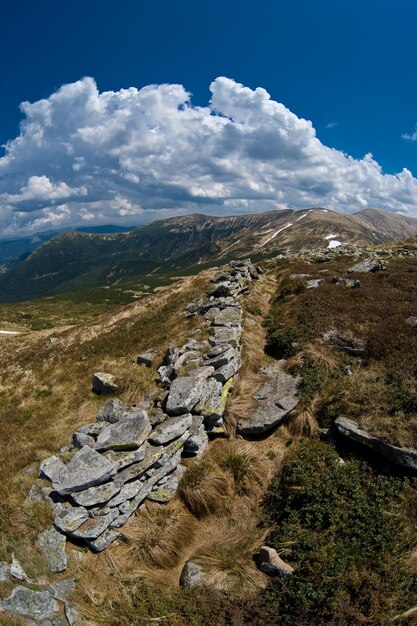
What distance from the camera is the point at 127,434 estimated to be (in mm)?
9508

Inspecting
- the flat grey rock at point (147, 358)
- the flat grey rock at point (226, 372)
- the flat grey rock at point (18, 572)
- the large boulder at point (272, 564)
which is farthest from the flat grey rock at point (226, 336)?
the flat grey rock at point (18, 572)

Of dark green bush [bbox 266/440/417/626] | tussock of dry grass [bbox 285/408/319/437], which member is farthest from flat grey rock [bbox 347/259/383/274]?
dark green bush [bbox 266/440/417/626]

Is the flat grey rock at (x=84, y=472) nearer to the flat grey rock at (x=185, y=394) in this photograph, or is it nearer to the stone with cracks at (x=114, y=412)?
the stone with cracks at (x=114, y=412)

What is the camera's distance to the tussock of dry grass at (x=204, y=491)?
31.1 ft

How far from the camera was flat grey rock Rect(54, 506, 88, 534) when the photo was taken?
771cm

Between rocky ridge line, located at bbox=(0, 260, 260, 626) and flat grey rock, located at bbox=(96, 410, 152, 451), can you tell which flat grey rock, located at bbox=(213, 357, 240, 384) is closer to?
rocky ridge line, located at bbox=(0, 260, 260, 626)

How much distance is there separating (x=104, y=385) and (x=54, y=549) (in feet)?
25.0

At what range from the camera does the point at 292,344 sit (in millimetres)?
16203

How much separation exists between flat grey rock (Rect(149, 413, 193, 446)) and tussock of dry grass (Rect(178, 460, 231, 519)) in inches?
48.7

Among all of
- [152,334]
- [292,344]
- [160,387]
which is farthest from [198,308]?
[160,387]

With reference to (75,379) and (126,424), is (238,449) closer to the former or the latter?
(126,424)

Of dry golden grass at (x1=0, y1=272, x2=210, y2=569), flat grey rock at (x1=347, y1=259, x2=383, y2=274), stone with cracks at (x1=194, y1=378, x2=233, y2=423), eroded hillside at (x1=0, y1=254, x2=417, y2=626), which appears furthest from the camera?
flat grey rock at (x1=347, y1=259, x2=383, y2=274)

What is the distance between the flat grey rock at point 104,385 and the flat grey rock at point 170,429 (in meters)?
4.91

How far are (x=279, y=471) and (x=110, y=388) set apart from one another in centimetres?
776
